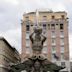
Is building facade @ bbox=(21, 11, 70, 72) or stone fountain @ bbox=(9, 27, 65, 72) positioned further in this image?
building facade @ bbox=(21, 11, 70, 72)

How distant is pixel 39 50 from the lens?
84.2 ft

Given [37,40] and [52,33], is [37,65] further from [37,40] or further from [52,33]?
[52,33]

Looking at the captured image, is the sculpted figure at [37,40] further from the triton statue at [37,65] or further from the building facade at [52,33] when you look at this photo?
the building facade at [52,33]

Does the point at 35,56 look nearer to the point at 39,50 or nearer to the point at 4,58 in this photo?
the point at 39,50

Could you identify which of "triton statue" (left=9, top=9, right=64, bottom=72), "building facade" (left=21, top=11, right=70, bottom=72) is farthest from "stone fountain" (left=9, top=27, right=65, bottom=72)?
"building facade" (left=21, top=11, right=70, bottom=72)

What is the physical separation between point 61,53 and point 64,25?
9226 mm

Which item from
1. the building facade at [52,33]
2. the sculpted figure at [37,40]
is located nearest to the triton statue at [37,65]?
the sculpted figure at [37,40]

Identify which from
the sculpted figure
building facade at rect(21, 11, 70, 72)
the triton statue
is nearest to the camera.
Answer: the triton statue

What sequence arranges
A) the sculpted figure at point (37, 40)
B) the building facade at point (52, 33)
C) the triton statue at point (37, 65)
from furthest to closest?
the building facade at point (52, 33), the sculpted figure at point (37, 40), the triton statue at point (37, 65)

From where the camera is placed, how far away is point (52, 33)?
4001 inches

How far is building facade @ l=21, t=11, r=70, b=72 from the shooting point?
97.8 m

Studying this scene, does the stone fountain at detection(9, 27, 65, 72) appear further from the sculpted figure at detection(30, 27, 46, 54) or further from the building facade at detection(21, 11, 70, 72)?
the building facade at detection(21, 11, 70, 72)

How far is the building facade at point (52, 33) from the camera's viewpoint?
9775 cm

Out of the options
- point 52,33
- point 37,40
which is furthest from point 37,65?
point 52,33
